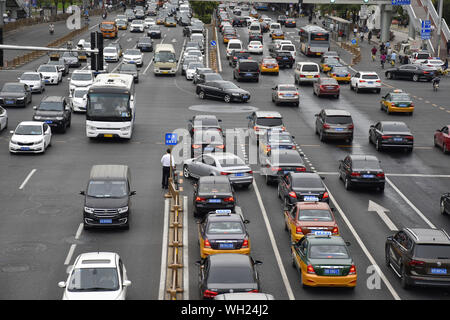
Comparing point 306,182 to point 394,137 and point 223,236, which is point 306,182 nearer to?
point 223,236

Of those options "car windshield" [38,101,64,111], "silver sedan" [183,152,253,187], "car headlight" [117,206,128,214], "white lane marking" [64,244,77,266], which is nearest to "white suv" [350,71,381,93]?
"car windshield" [38,101,64,111]

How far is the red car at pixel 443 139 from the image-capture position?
4031 centimetres

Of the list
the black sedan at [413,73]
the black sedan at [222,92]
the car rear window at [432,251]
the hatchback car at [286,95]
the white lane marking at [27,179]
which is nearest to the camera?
the car rear window at [432,251]

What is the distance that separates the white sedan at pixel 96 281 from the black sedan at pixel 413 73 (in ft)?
172

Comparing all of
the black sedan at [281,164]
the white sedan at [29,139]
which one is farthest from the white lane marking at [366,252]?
the white sedan at [29,139]

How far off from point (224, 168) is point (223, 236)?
8928 mm

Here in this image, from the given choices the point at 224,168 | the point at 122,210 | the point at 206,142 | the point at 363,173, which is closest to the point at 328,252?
the point at 122,210

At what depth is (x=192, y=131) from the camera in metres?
41.9

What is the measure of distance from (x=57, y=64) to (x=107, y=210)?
41.9 meters

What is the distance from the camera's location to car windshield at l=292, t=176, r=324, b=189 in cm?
2950

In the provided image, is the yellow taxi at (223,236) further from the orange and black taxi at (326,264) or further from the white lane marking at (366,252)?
the white lane marking at (366,252)

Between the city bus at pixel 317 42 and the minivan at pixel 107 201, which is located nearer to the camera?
the minivan at pixel 107 201

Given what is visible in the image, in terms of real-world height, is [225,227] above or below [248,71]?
above

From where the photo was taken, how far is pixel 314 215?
25.7 meters
